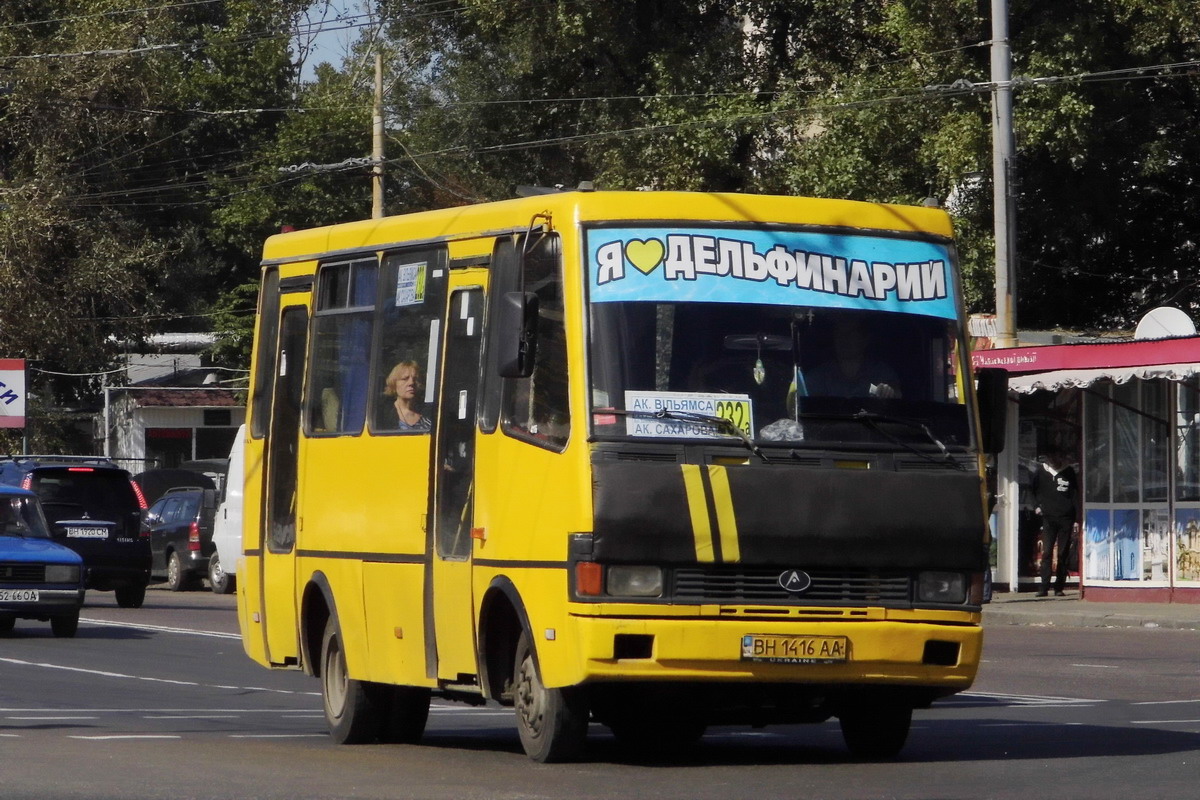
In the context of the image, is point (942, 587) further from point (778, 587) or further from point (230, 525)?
point (230, 525)

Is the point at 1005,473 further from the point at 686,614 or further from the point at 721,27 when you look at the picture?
the point at 686,614

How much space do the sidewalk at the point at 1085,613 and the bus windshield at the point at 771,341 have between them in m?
13.6

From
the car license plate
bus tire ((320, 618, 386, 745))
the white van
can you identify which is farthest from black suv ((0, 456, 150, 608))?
bus tire ((320, 618, 386, 745))

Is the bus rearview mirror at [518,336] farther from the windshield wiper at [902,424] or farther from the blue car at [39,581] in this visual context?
the blue car at [39,581]

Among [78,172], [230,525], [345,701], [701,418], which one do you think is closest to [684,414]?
[701,418]

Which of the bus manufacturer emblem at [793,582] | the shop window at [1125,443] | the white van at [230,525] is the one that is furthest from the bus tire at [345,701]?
the white van at [230,525]

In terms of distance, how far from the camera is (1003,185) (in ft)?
92.4

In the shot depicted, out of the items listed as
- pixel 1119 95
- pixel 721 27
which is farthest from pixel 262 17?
pixel 1119 95

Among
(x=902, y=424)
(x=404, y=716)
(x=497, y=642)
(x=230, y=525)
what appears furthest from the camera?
(x=230, y=525)

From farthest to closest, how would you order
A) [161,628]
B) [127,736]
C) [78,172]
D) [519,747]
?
[78,172], [161,628], [127,736], [519,747]

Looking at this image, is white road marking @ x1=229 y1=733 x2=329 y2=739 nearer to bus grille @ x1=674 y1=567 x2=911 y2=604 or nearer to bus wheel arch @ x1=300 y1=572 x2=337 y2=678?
bus wheel arch @ x1=300 y1=572 x2=337 y2=678

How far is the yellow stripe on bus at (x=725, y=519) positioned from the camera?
32.8ft

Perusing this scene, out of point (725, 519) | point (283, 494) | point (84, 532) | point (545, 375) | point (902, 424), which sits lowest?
point (84, 532)

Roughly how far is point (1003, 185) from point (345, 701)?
1772 cm
